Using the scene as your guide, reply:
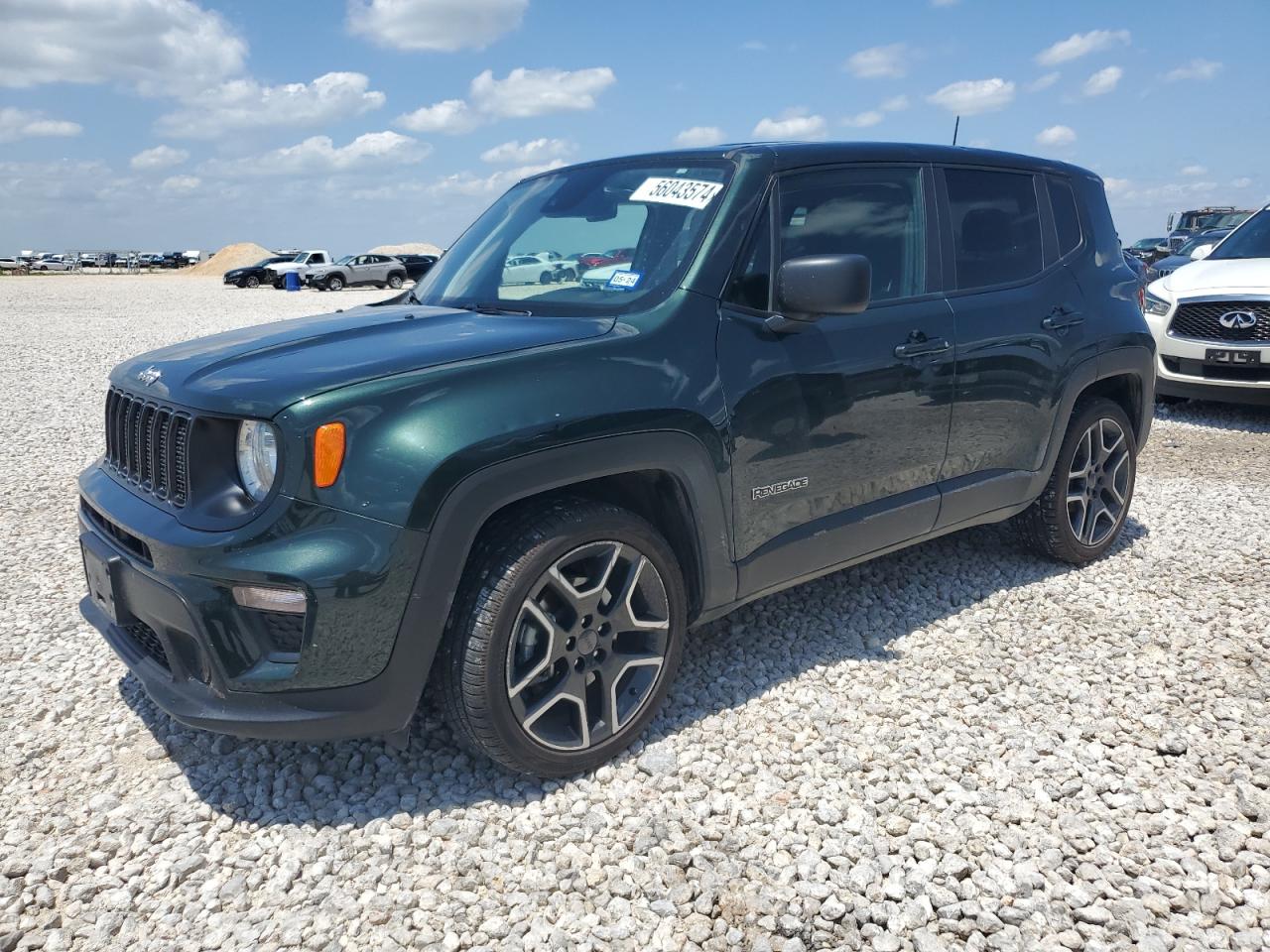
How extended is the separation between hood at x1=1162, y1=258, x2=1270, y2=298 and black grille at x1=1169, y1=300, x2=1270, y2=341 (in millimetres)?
99

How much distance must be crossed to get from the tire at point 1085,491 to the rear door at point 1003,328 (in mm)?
331

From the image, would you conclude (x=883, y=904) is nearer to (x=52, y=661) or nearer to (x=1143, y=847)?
(x=1143, y=847)

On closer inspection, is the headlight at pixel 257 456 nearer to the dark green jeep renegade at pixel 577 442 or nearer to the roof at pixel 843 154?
the dark green jeep renegade at pixel 577 442

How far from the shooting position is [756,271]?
3201 mm

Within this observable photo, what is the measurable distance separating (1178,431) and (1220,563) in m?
3.91

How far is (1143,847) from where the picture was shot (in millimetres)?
2631

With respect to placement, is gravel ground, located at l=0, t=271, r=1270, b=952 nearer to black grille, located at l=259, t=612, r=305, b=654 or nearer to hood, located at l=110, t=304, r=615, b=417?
black grille, located at l=259, t=612, r=305, b=654

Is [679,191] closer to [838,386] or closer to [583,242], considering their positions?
[583,242]

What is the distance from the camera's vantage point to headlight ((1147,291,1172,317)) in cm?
853

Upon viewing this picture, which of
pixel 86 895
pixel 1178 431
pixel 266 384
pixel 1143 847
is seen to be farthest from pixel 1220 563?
pixel 86 895

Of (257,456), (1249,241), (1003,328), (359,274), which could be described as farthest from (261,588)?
(359,274)

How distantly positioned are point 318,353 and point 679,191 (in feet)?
4.46

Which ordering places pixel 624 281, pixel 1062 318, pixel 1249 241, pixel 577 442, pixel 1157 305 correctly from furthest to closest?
1. pixel 1249 241
2. pixel 1157 305
3. pixel 1062 318
4. pixel 624 281
5. pixel 577 442

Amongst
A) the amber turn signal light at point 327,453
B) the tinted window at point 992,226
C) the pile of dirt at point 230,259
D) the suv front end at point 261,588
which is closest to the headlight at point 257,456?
the suv front end at point 261,588
